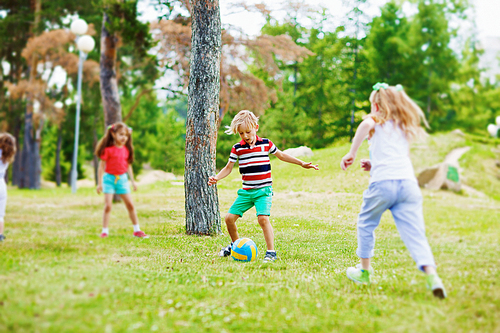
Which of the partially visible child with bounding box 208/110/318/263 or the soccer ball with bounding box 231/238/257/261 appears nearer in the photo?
the partially visible child with bounding box 208/110/318/263

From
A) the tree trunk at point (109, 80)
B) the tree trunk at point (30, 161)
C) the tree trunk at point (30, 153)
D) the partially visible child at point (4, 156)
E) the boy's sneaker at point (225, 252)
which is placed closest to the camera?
the boy's sneaker at point (225, 252)

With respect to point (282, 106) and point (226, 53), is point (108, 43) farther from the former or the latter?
point (282, 106)

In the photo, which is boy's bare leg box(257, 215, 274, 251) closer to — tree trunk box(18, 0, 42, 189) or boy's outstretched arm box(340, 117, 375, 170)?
boy's outstretched arm box(340, 117, 375, 170)

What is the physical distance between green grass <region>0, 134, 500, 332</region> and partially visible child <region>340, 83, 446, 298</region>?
1.35 ft

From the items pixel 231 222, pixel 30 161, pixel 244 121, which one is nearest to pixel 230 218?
pixel 231 222

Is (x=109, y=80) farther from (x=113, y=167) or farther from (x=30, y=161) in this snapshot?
(x=30, y=161)

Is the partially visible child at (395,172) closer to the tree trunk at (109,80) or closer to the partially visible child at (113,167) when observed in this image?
the partially visible child at (113,167)

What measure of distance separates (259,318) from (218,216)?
11.7ft

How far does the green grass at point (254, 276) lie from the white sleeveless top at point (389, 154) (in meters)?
0.97

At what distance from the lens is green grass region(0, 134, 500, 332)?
2.97 metres

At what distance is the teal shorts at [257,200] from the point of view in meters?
4.91

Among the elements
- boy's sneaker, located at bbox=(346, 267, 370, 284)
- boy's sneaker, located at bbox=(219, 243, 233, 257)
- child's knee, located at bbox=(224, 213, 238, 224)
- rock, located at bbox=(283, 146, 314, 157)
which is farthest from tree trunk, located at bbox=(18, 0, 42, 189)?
boy's sneaker, located at bbox=(346, 267, 370, 284)

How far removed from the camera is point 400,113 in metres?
3.74

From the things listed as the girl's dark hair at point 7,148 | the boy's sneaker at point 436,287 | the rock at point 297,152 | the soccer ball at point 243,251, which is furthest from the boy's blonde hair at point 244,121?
the girl's dark hair at point 7,148
